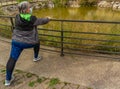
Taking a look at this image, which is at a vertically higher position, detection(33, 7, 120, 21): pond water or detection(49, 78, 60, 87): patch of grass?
detection(49, 78, 60, 87): patch of grass

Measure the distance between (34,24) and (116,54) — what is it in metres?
2.48

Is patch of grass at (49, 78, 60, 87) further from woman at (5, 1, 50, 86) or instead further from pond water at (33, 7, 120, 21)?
pond water at (33, 7, 120, 21)

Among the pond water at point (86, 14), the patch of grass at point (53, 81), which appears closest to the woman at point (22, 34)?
the patch of grass at point (53, 81)

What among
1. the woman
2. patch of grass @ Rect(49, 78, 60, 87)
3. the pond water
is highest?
the woman

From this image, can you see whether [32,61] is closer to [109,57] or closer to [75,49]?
[75,49]

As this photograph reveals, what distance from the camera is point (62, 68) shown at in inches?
187

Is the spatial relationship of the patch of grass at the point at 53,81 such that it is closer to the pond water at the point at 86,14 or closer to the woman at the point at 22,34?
the woman at the point at 22,34

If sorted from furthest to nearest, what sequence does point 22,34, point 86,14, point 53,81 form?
point 86,14
point 53,81
point 22,34

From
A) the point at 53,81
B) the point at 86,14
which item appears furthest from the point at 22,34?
the point at 86,14

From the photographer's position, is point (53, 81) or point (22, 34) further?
point (53, 81)

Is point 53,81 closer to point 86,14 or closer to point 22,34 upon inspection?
point 22,34

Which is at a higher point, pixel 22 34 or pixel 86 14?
pixel 22 34

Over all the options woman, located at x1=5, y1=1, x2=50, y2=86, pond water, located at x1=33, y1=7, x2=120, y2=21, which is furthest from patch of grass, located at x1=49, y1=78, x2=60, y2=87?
pond water, located at x1=33, y1=7, x2=120, y2=21

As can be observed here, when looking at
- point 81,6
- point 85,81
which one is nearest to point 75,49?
point 85,81
